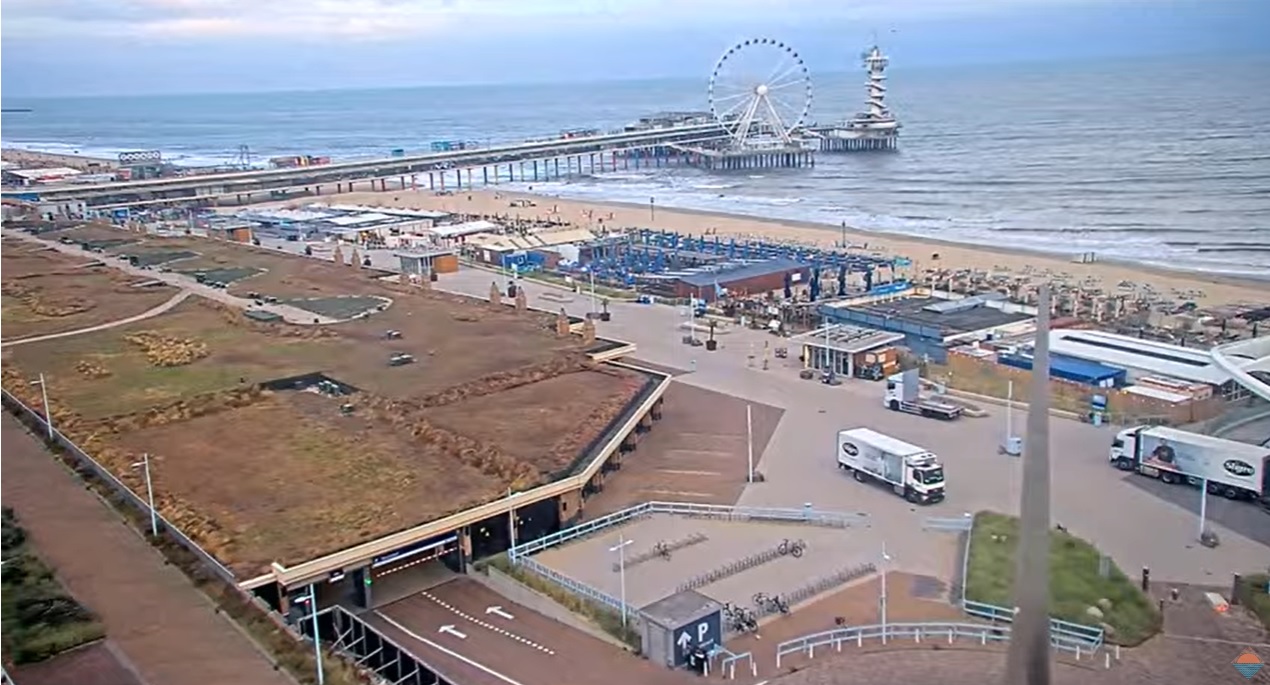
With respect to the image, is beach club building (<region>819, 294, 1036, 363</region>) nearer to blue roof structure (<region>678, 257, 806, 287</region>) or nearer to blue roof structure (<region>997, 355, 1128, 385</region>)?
blue roof structure (<region>997, 355, 1128, 385</region>)

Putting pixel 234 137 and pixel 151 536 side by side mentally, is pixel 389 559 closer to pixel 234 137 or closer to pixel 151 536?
pixel 151 536

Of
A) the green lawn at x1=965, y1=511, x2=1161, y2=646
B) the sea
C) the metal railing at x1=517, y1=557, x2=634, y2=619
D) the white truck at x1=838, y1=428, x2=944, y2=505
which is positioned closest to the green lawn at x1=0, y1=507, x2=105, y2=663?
the metal railing at x1=517, y1=557, x2=634, y2=619

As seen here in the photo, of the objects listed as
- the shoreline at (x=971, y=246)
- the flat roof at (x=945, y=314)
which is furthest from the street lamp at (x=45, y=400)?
the shoreline at (x=971, y=246)

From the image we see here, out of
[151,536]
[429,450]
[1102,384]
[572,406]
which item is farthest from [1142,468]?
[151,536]

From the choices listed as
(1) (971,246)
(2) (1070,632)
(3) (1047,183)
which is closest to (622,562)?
(2) (1070,632)

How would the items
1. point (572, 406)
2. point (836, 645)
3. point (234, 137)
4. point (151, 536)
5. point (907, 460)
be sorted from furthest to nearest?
point (234, 137) < point (572, 406) < point (907, 460) < point (151, 536) < point (836, 645)
